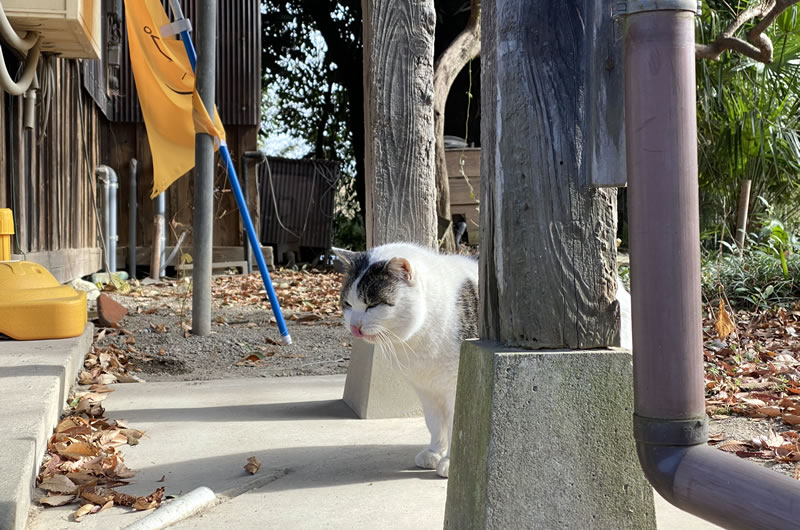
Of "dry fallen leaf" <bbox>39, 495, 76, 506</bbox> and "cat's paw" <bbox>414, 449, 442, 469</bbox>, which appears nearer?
"dry fallen leaf" <bbox>39, 495, 76, 506</bbox>

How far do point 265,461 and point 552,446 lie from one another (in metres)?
1.46

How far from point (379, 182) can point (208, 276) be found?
1.98 m

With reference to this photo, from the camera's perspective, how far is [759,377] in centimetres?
389

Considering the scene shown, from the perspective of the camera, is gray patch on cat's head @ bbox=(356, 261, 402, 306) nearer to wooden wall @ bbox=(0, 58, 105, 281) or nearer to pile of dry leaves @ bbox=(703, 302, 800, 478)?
pile of dry leaves @ bbox=(703, 302, 800, 478)

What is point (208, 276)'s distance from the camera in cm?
511

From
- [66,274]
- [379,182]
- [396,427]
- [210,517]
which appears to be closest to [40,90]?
[66,274]

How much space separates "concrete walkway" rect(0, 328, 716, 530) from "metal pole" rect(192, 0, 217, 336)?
3.80ft

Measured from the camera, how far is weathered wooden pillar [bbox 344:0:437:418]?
11.7 ft

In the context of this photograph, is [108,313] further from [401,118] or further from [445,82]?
[445,82]

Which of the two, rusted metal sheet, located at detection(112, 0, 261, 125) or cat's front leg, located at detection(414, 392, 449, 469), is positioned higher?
rusted metal sheet, located at detection(112, 0, 261, 125)

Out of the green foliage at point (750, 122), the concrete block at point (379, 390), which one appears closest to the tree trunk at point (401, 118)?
the concrete block at point (379, 390)

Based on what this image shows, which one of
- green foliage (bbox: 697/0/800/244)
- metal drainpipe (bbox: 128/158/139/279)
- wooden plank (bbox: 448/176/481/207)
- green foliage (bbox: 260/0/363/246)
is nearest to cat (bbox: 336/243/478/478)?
green foliage (bbox: 697/0/800/244)

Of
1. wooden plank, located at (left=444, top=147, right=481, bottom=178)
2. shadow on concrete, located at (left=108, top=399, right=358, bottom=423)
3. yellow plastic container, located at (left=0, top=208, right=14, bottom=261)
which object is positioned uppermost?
wooden plank, located at (left=444, top=147, right=481, bottom=178)

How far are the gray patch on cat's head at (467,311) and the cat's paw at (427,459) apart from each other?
0.43 m
